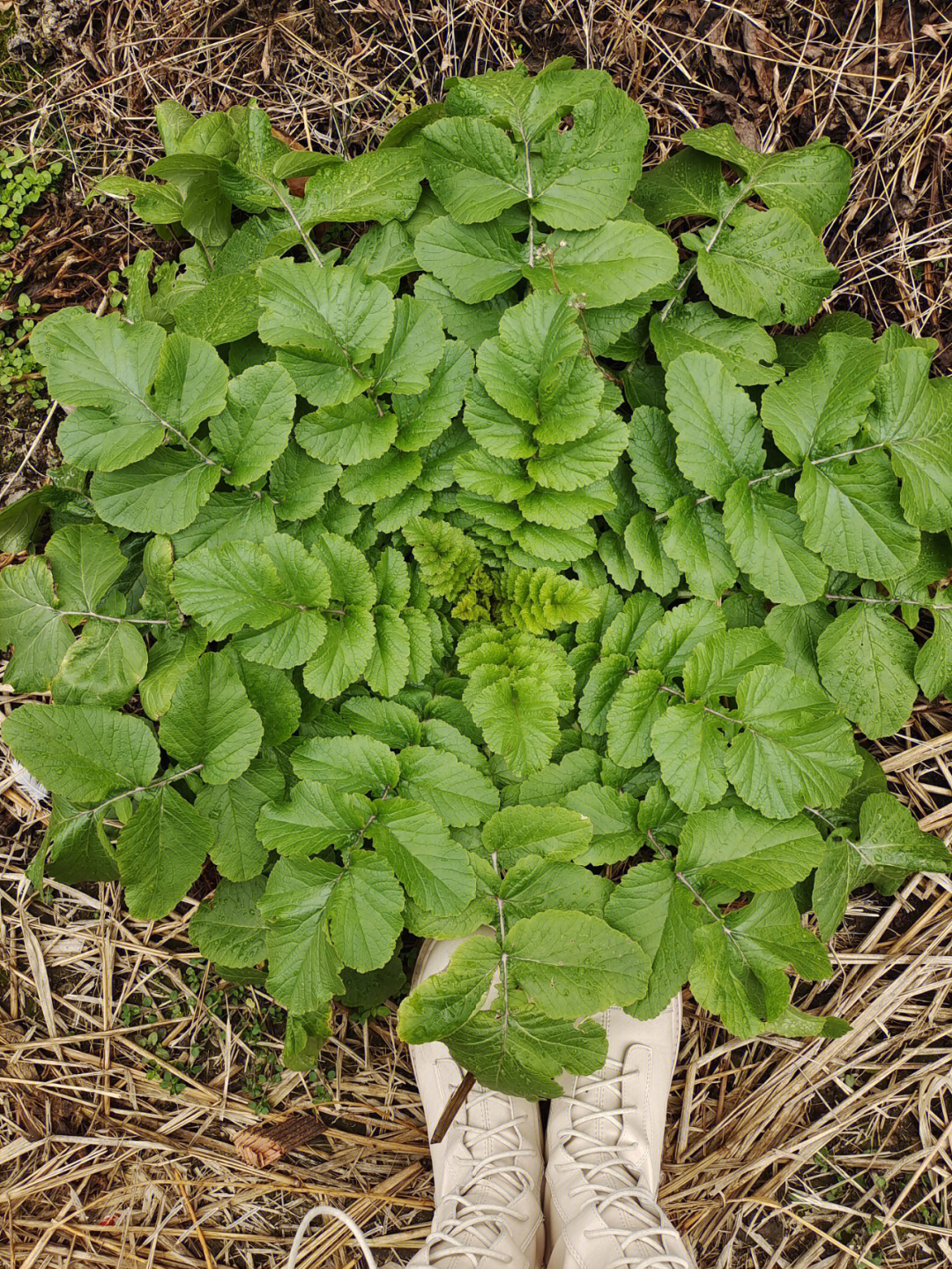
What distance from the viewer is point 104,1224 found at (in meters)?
2.72

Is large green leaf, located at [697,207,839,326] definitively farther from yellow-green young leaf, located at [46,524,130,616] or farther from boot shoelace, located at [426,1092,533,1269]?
boot shoelace, located at [426,1092,533,1269]

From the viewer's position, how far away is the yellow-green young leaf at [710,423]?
2150 mm

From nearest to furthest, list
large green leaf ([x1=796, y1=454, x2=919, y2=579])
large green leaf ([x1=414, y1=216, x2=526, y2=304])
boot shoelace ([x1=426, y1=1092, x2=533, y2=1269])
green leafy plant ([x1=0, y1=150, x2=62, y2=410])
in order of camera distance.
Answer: large green leaf ([x1=796, y1=454, x2=919, y2=579]), large green leaf ([x1=414, y1=216, x2=526, y2=304]), boot shoelace ([x1=426, y1=1092, x2=533, y2=1269]), green leafy plant ([x1=0, y1=150, x2=62, y2=410])

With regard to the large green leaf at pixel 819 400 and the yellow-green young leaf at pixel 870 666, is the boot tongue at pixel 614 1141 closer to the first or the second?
the yellow-green young leaf at pixel 870 666

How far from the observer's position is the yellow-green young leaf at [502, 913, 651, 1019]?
203 centimetres

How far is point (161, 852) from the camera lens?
7.11ft

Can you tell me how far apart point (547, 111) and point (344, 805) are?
1.86 metres

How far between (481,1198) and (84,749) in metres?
1.75

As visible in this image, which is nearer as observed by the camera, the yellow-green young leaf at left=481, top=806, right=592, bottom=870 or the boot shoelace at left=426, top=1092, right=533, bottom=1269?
the yellow-green young leaf at left=481, top=806, right=592, bottom=870

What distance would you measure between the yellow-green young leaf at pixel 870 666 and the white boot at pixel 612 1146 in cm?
105

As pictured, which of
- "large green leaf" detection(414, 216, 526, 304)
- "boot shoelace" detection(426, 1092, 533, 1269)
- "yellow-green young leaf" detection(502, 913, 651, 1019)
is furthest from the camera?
"boot shoelace" detection(426, 1092, 533, 1269)

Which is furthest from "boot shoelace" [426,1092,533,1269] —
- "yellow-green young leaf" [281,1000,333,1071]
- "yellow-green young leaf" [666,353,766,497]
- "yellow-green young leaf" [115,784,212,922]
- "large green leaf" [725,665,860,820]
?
"yellow-green young leaf" [666,353,766,497]

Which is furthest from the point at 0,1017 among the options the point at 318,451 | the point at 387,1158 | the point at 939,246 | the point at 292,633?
the point at 939,246

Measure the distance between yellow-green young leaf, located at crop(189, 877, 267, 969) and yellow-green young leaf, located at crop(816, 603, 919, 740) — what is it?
175 cm
